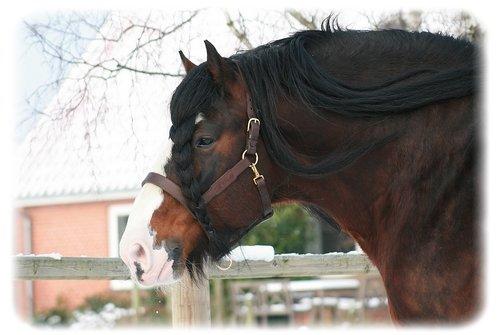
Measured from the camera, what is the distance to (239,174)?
163 inches

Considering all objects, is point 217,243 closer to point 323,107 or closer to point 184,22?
point 323,107

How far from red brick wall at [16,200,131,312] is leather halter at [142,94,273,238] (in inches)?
547

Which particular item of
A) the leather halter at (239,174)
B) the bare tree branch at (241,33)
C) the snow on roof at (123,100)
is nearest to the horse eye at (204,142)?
the leather halter at (239,174)

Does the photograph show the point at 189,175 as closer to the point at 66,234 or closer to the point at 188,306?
the point at 188,306

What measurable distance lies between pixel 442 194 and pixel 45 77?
3.63 metres

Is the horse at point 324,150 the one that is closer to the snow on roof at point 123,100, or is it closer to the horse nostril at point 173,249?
the horse nostril at point 173,249

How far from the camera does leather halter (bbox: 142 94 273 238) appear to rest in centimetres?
408

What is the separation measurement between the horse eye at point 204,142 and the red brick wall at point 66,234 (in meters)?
13.9

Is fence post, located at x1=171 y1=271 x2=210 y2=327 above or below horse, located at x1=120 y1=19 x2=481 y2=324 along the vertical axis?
below

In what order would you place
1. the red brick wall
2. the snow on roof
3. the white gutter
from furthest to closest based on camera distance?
the red brick wall → the white gutter → the snow on roof

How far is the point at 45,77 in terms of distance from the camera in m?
6.45

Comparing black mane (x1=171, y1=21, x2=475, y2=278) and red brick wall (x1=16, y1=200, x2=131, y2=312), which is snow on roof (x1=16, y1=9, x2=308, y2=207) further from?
red brick wall (x1=16, y1=200, x2=131, y2=312)

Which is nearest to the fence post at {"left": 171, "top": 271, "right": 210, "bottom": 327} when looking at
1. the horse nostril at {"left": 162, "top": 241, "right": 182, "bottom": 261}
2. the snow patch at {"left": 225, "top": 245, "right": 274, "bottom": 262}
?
the snow patch at {"left": 225, "top": 245, "right": 274, "bottom": 262}

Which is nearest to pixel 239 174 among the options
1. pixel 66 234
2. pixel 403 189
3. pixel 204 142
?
pixel 204 142
